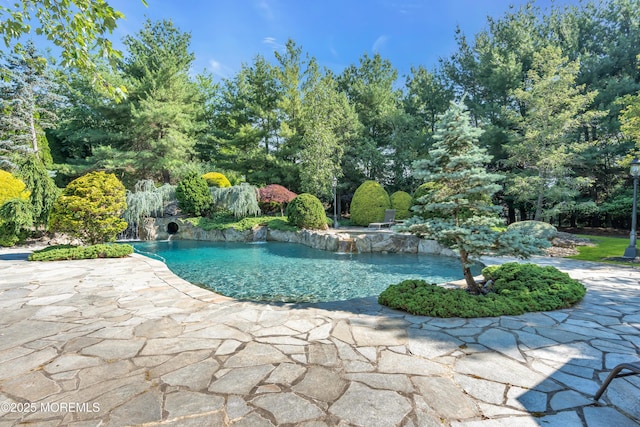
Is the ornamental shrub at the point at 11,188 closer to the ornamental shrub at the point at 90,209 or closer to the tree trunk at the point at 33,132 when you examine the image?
the ornamental shrub at the point at 90,209

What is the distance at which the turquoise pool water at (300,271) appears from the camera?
579 cm

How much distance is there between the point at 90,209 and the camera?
23.8ft

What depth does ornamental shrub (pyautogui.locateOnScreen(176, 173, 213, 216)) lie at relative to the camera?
15398mm

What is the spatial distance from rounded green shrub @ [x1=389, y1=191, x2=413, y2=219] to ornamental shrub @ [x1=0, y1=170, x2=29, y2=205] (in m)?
15.3

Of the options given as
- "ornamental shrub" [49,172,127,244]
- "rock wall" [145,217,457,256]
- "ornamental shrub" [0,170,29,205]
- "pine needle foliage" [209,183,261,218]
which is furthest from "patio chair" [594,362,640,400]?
"pine needle foliage" [209,183,261,218]

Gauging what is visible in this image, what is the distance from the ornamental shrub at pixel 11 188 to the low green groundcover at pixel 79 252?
453cm

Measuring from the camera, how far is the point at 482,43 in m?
17.7

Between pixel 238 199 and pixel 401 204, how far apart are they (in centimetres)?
863

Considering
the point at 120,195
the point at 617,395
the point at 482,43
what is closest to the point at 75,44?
the point at 120,195

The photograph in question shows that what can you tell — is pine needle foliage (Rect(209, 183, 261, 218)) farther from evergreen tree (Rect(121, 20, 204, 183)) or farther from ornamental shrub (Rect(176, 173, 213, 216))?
evergreen tree (Rect(121, 20, 204, 183))

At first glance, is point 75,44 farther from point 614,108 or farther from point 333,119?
point 614,108

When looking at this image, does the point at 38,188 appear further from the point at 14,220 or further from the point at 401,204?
the point at 401,204

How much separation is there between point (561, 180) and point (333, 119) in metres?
11.1

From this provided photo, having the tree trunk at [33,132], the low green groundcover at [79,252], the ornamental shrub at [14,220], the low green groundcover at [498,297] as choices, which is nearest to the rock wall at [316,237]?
the ornamental shrub at [14,220]
